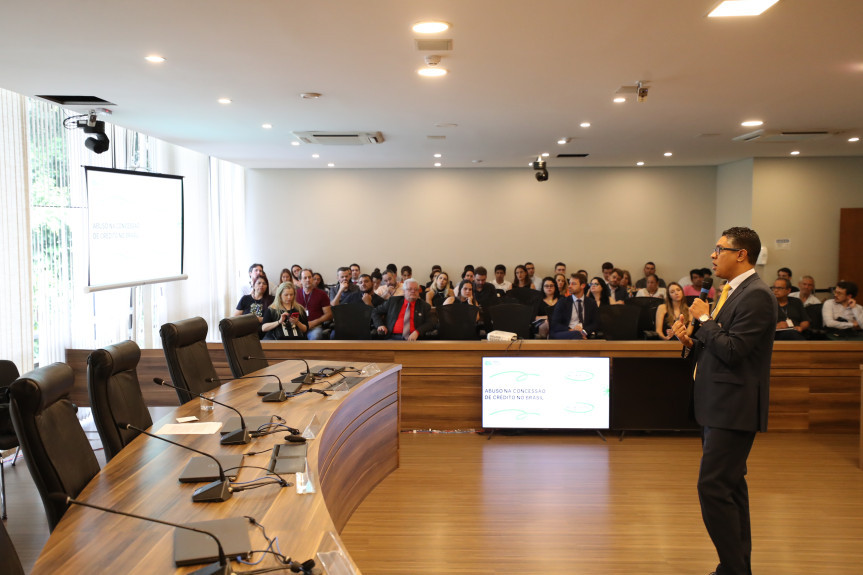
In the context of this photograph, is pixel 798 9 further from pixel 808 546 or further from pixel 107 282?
pixel 107 282

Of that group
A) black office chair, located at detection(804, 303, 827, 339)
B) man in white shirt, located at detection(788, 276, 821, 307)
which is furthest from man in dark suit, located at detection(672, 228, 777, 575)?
man in white shirt, located at detection(788, 276, 821, 307)

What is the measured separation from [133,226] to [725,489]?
6853mm

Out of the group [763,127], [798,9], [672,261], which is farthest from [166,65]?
[672,261]

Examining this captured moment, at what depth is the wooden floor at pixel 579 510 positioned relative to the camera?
3633 millimetres

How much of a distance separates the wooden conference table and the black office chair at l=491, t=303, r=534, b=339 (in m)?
3.22

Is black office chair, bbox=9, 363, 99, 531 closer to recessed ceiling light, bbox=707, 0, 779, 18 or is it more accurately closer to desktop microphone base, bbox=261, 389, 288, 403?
desktop microphone base, bbox=261, 389, 288, 403

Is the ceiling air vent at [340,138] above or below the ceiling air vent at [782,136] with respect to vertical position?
below

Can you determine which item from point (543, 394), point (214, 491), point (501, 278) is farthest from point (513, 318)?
point (214, 491)

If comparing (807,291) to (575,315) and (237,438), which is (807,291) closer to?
(575,315)

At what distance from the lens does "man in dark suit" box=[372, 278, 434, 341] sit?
23.6 ft

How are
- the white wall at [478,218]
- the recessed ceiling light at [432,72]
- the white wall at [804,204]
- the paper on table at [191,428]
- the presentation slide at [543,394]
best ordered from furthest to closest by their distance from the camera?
1. the white wall at [478,218]
2. the white wall at [804,204]
3. the presentation slide at [543,394]
4. the recessed ceiling light at [432,72]
5. the paper on table at [191,428]

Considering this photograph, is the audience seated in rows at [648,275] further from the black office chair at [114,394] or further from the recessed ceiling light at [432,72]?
the black office chair at [114,394]

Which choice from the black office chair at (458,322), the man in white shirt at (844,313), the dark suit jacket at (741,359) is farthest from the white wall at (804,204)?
the dark suit jacket at (741,359)

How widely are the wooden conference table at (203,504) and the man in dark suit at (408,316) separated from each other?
2880mm
